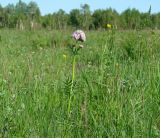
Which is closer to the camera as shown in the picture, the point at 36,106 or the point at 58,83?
the point at 36,106

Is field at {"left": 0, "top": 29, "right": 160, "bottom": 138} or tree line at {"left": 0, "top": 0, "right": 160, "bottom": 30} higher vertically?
tree line at {"left": 0, "top": 0, "right": 160, "bottom": 30}

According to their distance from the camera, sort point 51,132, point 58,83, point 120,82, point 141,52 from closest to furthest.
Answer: point 51,132
point 120,82
point 58,83
point 141,52

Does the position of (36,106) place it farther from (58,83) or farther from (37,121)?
(58,83)

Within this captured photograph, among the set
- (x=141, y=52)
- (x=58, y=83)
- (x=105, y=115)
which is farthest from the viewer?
(x=141, y=52)

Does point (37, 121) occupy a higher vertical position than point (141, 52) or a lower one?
lower

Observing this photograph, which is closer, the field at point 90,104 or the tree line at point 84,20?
the field at point 90,104

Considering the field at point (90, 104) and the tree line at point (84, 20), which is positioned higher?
the tree line at point (84, 20)

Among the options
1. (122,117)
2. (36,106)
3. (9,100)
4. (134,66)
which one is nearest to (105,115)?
(122,117)

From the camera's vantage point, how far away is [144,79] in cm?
304

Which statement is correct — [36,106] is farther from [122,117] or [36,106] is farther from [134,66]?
[134,66]

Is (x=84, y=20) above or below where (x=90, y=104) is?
above

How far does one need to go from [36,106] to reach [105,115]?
0.51 meters

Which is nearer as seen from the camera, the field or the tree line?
the field

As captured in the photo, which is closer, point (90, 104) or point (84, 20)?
point (90, 104)
